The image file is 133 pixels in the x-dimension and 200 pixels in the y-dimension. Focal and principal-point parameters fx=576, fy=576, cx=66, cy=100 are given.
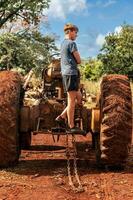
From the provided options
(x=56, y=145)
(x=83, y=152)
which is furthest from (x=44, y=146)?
(x=83, y=152)

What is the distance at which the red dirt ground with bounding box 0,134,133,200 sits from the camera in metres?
7.78

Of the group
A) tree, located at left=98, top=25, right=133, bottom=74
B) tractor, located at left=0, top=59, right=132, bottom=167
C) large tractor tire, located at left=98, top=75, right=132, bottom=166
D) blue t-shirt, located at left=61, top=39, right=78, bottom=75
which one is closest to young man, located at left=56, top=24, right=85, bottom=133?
blue t-shirt, located at left=61, top=39, right=78, bottom=75

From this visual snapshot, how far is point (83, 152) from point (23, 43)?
2660 cm

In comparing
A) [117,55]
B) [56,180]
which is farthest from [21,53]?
[56,180]

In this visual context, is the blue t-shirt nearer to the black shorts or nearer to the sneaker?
the black shorts

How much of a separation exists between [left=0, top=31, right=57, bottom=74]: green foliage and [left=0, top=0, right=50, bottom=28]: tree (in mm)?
1582

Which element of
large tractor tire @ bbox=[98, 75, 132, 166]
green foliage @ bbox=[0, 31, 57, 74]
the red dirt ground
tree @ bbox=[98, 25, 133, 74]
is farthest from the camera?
tree @ bbox=[98, 25, 133, 74]

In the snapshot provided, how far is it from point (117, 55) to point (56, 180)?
128 ft

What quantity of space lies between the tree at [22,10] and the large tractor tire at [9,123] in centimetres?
2941

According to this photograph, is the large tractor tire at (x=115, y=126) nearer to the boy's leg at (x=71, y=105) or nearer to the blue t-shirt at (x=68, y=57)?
the boy's leg at (x=71, y=105)

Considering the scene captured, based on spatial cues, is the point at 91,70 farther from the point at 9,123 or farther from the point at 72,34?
the point at 9,123

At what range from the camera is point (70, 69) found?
9.62 metres

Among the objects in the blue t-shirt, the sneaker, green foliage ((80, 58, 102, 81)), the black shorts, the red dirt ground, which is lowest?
the red dirt ground

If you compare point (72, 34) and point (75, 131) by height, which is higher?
point (72, 34)
